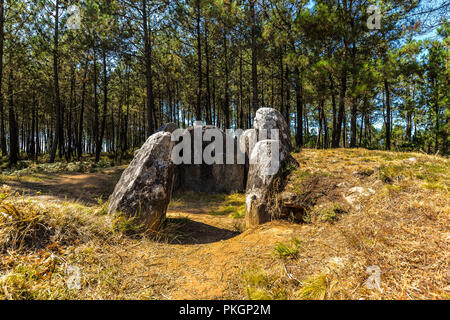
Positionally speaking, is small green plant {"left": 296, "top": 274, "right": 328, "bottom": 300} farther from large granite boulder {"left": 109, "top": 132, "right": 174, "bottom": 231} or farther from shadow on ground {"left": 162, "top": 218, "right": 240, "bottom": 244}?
large granite boulder {"left": 109, "top": 132, "right": 174, "bottom": 231}

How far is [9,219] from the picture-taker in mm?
2482

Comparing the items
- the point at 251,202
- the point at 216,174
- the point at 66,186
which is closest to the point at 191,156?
the point at 216,174

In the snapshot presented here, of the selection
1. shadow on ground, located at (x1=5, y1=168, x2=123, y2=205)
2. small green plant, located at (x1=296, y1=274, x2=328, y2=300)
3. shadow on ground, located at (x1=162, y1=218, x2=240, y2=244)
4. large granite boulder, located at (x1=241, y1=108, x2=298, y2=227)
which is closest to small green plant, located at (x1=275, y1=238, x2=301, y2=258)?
small green plant, located at (x1=296, y1=274, x2=328, y2=300)

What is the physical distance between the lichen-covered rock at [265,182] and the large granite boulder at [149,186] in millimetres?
1628

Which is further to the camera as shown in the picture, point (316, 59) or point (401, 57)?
point (401, 57)

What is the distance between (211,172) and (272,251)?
608 centimetres

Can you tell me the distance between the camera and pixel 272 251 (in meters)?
2.68

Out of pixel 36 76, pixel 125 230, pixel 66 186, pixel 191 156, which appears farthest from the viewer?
pixel 36 76

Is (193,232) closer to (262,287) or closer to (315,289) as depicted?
(262,287)

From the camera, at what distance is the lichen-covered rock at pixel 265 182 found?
3.77m

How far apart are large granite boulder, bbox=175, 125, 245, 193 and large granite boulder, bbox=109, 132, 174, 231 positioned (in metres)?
4.30

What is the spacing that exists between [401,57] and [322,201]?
472 inches

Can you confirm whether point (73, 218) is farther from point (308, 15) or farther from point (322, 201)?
point (308, 15)

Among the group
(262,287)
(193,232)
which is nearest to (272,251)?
(262,287)
